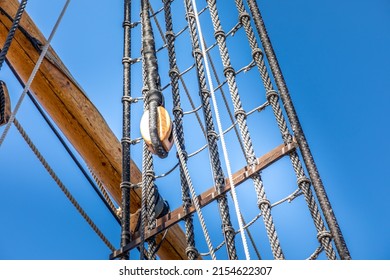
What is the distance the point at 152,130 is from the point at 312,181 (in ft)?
2.80

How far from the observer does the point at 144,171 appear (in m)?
3.95

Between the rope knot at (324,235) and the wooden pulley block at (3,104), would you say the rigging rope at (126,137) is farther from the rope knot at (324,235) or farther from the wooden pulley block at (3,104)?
the rope knot at (324,235)

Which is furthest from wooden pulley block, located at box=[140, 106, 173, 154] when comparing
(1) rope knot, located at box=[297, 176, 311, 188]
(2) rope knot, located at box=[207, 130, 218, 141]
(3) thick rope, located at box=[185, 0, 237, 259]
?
(1) rope knot, located at box=[297, 176, 311, 188]

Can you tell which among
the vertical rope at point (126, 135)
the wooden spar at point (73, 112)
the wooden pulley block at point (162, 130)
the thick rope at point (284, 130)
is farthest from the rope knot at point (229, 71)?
the wooden spar at point (73, 112)

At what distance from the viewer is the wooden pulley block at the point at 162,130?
3297mm

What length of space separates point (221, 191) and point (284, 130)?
1.54ft

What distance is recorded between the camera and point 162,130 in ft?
10.9

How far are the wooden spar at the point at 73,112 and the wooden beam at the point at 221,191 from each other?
1262 mm

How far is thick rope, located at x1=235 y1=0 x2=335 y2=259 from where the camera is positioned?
297 centimetres

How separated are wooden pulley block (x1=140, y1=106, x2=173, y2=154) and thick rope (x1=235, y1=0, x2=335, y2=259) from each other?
586mm

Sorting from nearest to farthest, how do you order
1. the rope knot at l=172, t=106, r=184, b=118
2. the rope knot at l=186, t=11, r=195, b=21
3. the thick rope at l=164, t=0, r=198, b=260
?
the thick rope at l=164, t=0, r=198, b=260 < the rope knot at l=172, t=106, r=184, b=118 < the rope knot at l=186, t=11, r=195, b=21

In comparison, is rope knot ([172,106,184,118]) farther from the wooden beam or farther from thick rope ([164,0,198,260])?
the wooden beam
